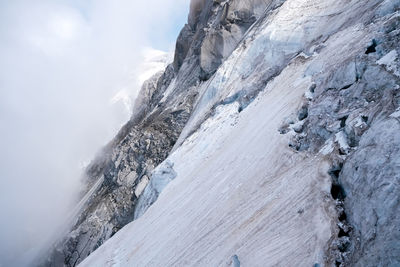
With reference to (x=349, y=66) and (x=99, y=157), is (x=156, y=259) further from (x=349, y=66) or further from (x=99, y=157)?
(x=99, y=157)

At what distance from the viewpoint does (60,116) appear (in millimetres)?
147750

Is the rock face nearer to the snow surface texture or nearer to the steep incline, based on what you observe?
the snow surface texture

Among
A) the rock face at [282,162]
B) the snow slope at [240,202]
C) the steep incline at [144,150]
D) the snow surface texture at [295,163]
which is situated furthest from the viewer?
the steep incline at [144,150]

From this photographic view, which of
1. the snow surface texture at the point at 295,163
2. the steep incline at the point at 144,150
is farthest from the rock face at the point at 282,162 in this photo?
the steep incline at the point at 144,150

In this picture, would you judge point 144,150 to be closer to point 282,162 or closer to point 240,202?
point 240,202

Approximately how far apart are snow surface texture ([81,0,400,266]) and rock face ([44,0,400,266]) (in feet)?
0.15

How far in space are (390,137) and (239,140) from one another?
379 inches

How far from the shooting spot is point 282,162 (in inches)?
483

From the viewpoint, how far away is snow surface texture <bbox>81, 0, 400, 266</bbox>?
25.9 feet

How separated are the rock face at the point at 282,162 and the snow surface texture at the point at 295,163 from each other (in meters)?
0.05

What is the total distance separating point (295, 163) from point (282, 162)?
720 millimetres

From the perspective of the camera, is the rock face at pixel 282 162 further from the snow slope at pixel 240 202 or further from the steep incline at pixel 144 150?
the steep incline at pixel 144 150

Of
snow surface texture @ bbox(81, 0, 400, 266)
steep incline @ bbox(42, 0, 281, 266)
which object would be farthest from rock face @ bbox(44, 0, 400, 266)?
steep incline @ bbox(42, 0, 281, 266)

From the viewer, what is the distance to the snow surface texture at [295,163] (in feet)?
25.9
